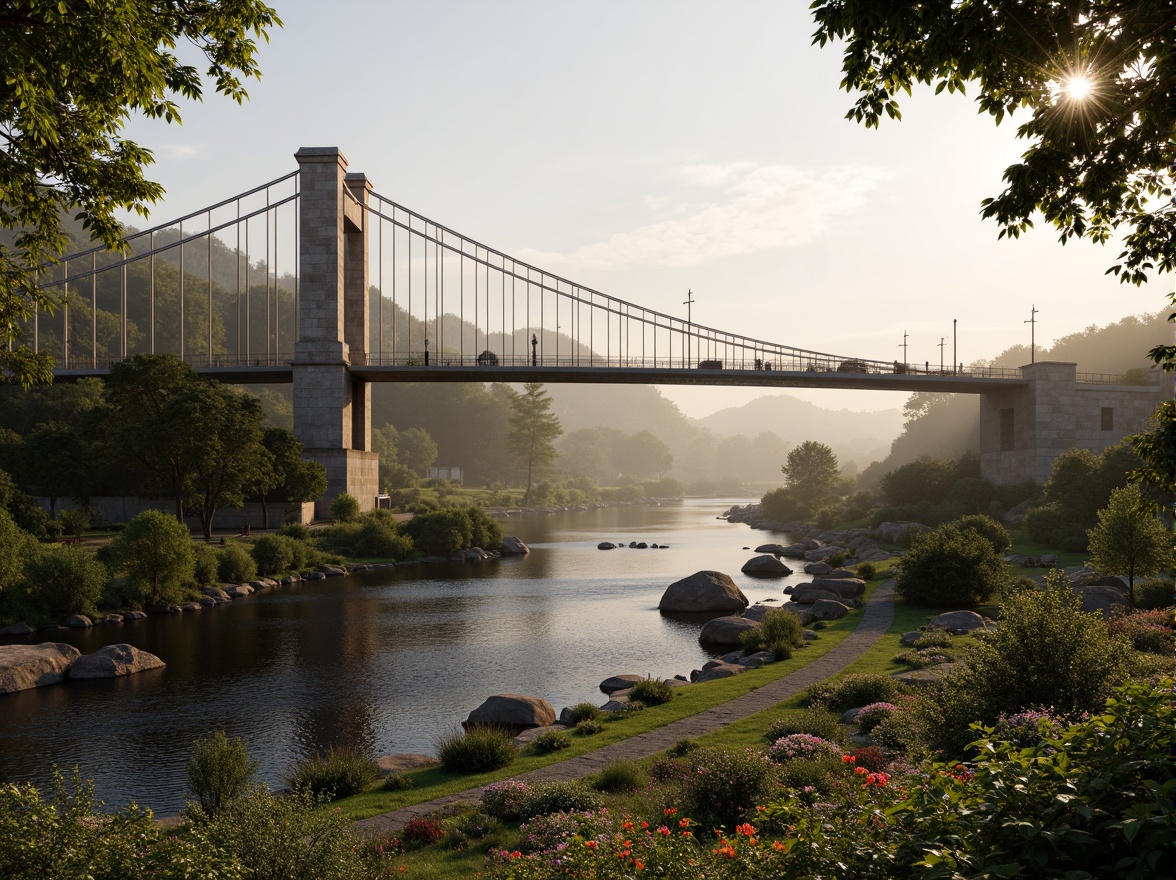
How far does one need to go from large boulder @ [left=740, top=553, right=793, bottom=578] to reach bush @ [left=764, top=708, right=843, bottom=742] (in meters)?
33.2

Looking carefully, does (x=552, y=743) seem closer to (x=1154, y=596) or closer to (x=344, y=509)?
(x=1154, y=596)

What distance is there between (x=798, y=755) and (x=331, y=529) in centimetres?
4837

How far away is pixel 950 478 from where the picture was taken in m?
74.8

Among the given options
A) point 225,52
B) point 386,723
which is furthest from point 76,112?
point 386,723

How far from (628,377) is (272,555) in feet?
116

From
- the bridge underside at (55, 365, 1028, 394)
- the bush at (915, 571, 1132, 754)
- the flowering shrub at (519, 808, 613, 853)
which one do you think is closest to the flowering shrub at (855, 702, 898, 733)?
the bush at (915, 571, 1132, 754)

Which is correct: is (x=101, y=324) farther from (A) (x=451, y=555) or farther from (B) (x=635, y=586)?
(B) (x=635, y=586)

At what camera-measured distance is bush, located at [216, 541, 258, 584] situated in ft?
137

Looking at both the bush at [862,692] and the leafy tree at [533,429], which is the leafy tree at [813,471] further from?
the bush at [862,692]

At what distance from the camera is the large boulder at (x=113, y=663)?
24.5m

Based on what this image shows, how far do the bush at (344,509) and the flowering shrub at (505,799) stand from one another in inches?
1986

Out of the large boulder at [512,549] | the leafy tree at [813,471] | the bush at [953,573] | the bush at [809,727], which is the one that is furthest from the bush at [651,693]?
the leafy tree at [813,471]

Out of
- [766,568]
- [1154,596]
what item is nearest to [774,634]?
[1154,596]

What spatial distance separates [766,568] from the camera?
4875 cm
